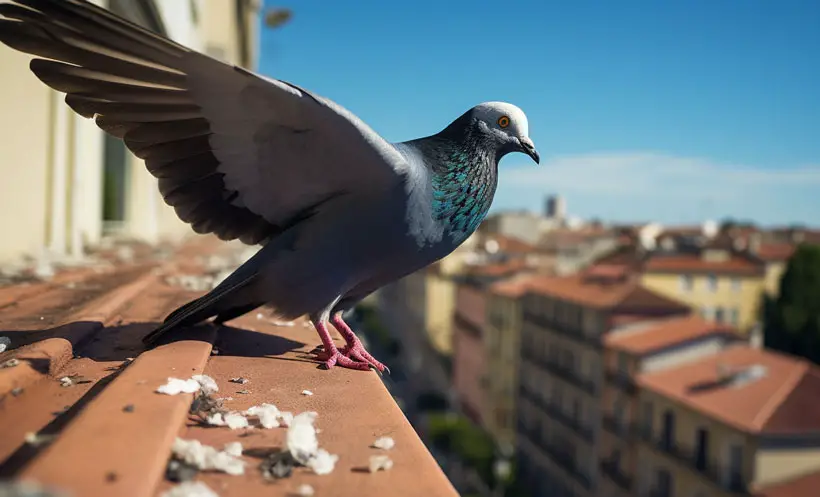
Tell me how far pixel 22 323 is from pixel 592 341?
30.3 meters

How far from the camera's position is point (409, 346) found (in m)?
67.6

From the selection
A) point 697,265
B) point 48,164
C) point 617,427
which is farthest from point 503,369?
point 48,164

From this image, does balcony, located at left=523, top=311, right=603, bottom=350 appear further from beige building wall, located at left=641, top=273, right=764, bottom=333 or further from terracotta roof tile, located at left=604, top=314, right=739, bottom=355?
beige building wall, located at left=641, top=273, right=764, bottom=333

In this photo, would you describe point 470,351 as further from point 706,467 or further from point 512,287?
point 706,467

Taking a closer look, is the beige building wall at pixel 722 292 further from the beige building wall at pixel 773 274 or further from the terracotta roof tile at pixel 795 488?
the terracotta roof tile at pixel 795 488

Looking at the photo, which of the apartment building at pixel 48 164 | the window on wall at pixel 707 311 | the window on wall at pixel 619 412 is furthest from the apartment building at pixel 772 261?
the apartment building at pixel 48 164

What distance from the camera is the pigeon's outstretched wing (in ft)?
6.69

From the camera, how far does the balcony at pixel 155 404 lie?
3.83ft

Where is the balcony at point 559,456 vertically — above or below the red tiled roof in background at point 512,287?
below

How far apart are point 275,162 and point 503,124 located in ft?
2.90

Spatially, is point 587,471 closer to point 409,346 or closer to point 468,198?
point 468,198

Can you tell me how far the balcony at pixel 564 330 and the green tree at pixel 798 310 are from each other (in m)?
14.0

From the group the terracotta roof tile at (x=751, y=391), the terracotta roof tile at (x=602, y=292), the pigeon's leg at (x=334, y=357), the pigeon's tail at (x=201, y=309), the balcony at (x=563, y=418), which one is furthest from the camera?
the balcony at (x=563, y=418)

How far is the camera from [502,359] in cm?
4284
